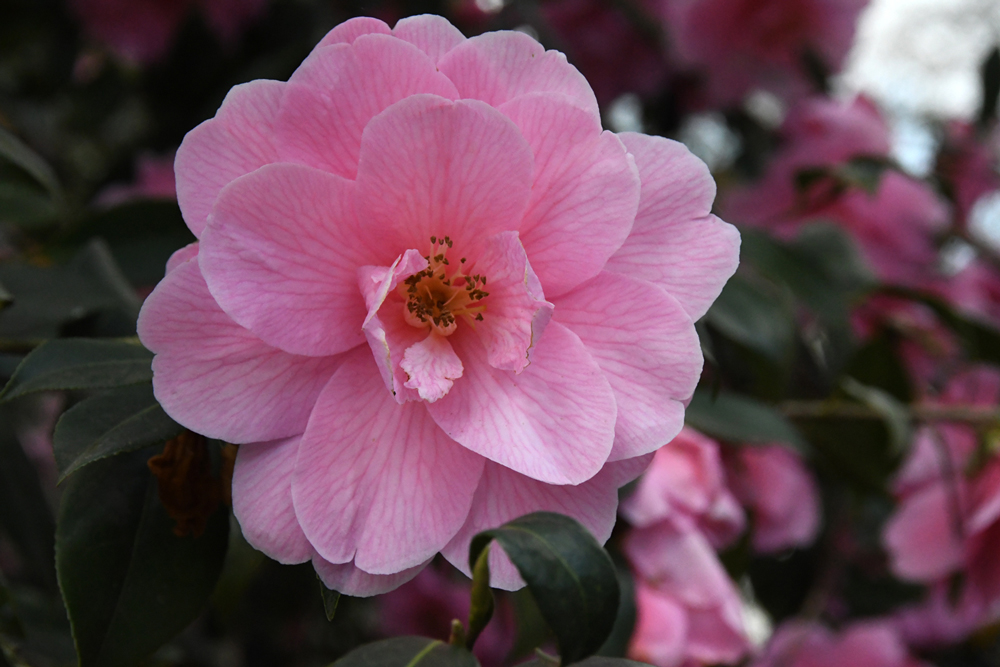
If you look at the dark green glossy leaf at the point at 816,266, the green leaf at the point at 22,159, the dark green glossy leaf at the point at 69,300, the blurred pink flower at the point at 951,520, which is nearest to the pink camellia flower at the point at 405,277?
the dark green glossy leaf at the point at 69,300

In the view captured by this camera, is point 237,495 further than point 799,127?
No

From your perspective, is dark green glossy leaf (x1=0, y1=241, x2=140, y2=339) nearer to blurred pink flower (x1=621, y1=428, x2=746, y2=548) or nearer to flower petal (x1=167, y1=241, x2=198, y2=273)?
flower petal (x1=167, y1=241, x2=198, y2=273)

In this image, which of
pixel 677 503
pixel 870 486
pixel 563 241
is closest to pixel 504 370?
pixel 563 241

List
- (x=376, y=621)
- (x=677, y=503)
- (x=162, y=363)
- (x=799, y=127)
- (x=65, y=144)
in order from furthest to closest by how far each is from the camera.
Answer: (x=65, y=144)
(x=376, y=621)
(x=799, y=127)
(x=677, y=503)
(x=162, y=363)

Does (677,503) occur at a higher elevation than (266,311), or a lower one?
lower

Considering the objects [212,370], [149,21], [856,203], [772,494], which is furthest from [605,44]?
[212,370]

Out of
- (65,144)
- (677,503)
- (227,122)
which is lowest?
(65,144)

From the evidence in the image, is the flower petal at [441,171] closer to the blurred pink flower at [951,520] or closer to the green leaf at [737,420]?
the green leaf at [737,420]

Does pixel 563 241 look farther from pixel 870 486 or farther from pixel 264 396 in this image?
pixel 870 486
